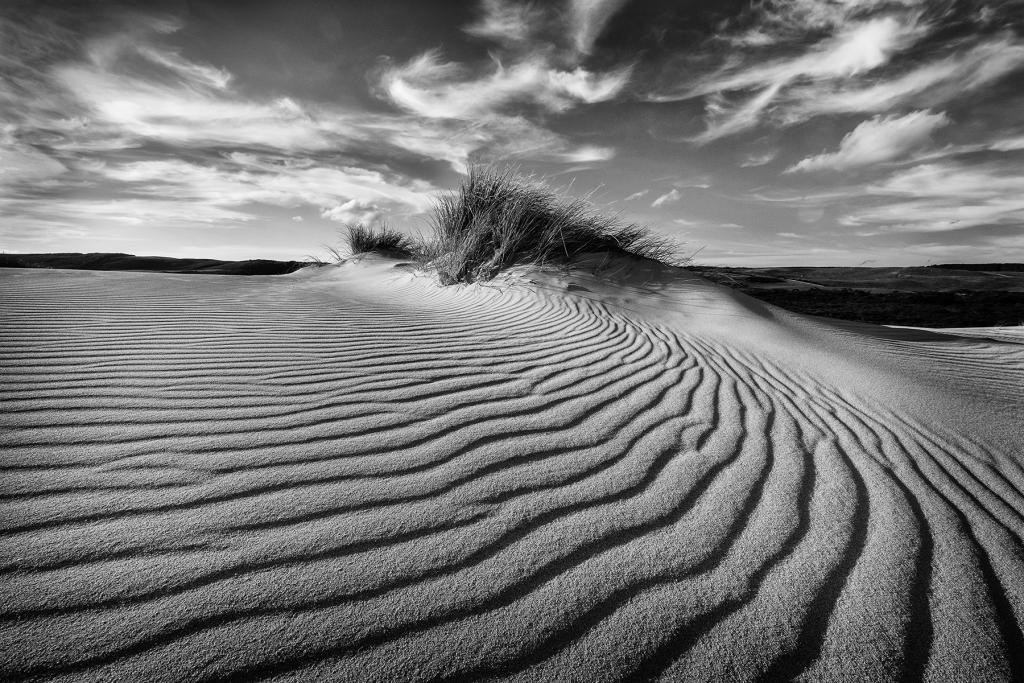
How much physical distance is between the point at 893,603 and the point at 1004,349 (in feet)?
20.8

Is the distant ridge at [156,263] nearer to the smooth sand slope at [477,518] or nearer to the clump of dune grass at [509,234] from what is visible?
the clump of dune grass at [509,234]

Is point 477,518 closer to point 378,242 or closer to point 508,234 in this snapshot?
point 508,234

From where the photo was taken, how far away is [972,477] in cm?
240

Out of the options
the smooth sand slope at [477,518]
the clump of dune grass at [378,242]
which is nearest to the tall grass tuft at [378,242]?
the clump of dune grass at [378,242]

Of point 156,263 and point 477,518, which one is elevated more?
point 156,263

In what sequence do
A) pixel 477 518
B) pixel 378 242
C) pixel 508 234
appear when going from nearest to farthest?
pixel 477 518 → pixel 508 234 → pixel 378 242

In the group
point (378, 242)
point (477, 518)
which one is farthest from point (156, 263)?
point (477, 518)

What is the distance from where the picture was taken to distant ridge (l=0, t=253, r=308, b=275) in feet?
53.8

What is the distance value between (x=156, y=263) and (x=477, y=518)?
2223cm

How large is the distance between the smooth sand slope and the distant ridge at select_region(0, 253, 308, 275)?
14907 millimetres

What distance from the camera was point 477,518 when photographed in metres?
1.67

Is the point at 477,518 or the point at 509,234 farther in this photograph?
the point at 509,234

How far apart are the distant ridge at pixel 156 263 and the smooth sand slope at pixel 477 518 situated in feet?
48.9

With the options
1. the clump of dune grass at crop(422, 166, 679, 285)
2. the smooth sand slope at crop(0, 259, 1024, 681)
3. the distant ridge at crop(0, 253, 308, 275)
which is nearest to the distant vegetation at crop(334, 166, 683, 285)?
the clump of dune grass at crop(422, 166, 679, 285)
